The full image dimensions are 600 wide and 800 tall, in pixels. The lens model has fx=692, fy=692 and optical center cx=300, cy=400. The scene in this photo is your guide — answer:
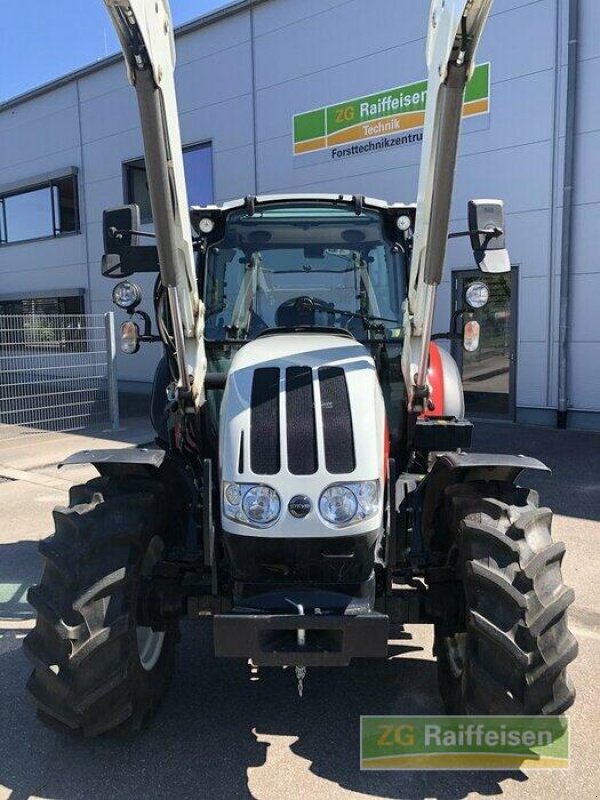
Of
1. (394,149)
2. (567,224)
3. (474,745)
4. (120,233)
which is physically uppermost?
(394,149)

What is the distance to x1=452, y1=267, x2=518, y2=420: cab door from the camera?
10.8 meters

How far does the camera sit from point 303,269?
412 centimetres

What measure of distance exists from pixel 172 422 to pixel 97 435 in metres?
7.03

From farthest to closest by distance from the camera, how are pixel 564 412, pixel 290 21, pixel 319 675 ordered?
1. pixel 290 21
2. pixel 564 412
3. pixel 319 675

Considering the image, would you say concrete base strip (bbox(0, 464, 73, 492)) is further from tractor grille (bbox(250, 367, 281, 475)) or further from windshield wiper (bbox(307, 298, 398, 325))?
tractor grille (bbox(250, 367, 281, 475))

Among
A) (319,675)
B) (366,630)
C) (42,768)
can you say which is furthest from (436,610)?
(42,768)

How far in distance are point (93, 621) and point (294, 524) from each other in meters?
0.87

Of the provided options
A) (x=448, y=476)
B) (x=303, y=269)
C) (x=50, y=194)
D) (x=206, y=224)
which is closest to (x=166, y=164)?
(x=206, y=224)

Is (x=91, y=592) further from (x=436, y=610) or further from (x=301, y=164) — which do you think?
(x=301, y=164)

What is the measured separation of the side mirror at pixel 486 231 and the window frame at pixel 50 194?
1555cm

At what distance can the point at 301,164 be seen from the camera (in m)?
12.7

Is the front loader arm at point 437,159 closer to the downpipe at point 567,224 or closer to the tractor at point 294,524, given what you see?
the tractor at point 294,524

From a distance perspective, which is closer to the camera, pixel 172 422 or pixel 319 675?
pixel 319 675

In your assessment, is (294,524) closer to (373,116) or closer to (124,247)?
(124,247)
